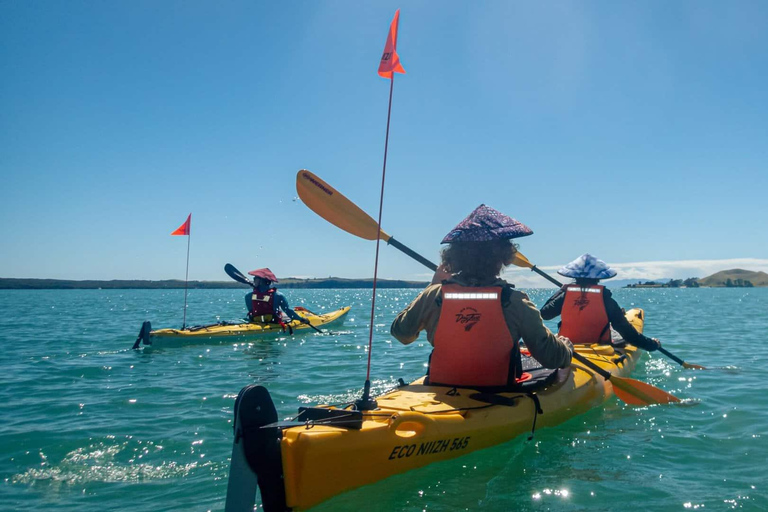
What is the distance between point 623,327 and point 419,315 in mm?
4134

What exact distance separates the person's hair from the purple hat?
0.08 metres

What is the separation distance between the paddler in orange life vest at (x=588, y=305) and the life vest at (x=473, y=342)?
3.52 meters

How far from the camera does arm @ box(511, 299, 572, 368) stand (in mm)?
3826

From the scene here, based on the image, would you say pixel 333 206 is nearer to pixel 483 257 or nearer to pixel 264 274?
pixel 483 257

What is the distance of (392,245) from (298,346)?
7.13m

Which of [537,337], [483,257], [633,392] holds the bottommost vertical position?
[633,392]

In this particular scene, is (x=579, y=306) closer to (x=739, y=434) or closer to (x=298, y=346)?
(x=739, y=434)

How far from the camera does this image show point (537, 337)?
3885 millimetres

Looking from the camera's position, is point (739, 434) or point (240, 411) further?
point (739, 434)

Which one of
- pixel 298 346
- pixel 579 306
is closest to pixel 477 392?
pixel 579 306

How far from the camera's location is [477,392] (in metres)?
4.11

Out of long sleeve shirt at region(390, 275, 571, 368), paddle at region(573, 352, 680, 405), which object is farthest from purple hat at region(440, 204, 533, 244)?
paddle at region(573, 352, 680, 405)

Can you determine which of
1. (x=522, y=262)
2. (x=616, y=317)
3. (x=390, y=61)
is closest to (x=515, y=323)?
(x=390, y=61)

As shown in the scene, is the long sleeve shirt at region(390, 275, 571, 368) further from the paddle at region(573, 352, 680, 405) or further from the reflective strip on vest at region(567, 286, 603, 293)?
the reflective strip on vest at region(567, 286, 603, 293)
